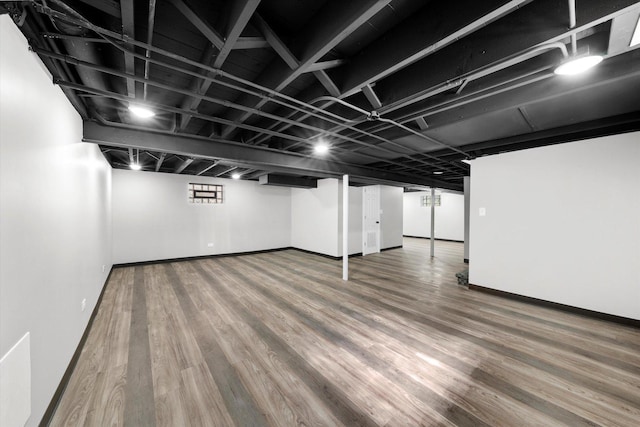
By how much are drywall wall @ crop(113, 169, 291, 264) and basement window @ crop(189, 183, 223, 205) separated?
12 cm

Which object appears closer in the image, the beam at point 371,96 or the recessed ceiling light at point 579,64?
the recessed ceiling light at point 579,64

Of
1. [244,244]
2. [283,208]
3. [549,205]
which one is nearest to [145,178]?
[244,244]

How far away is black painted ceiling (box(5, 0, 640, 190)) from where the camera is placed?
1367mm

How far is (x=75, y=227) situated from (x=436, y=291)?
517 centimetres

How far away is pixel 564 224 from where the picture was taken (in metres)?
3.49

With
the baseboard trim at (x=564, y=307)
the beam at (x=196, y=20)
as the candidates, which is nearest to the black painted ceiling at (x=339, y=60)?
the beam at (x=196, y=20)

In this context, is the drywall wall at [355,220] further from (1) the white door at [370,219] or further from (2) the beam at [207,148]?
(2) the beam at [207,148]

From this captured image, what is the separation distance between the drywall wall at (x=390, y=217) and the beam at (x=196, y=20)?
733 centimetres

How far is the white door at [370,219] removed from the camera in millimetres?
7633

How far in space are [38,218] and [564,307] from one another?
599 centimetres

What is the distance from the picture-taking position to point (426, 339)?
2.67 m

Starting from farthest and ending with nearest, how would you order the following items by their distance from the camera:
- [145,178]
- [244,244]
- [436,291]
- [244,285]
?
[244,244] < [145,178] < [244,285] < [436,291]

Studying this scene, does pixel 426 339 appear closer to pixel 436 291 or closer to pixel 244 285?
pixel 436 291

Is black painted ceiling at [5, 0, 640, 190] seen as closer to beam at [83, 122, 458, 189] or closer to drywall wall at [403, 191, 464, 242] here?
beam at [83, 122, 458, 189]
